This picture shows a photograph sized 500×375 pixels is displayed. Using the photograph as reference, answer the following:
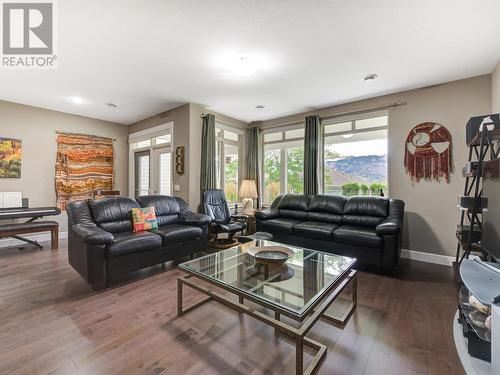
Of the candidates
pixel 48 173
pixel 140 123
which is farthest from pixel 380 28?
pixel 48 173

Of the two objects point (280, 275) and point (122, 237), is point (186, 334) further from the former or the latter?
point (122, 237)

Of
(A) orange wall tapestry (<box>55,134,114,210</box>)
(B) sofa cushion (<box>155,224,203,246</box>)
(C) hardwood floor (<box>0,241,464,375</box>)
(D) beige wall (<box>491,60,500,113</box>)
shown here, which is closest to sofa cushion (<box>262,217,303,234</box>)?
(B) sofa cushion (<box>155,224,203,246</box>)

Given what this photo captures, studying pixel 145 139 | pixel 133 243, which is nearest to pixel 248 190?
pixel 133 243

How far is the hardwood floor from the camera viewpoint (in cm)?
149

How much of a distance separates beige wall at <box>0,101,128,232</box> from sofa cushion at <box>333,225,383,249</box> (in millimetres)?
5399

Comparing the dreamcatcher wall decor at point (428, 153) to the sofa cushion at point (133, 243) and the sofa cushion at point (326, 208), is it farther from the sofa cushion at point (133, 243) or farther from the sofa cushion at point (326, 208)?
the sofa cushion at point (133, 243)

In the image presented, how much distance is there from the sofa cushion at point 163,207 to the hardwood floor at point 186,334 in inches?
45.8

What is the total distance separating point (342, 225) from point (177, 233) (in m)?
2.55

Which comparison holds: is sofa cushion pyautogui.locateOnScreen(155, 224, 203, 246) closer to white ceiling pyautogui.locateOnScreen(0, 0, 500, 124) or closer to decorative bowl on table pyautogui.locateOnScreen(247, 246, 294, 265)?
decorative bowl on table pyautogui.locateOnScreen(247, 246, 294, 265)

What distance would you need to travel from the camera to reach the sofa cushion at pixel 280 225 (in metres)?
3.81

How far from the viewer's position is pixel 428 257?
11.5 ft

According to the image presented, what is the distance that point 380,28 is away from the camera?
7.16 feet

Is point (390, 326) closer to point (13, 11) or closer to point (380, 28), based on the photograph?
point (380, 28)

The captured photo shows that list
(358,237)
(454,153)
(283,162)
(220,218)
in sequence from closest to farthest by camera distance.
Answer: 1. (358,237)
2. (454,153)
3. (220,218)
4. (283,162)
